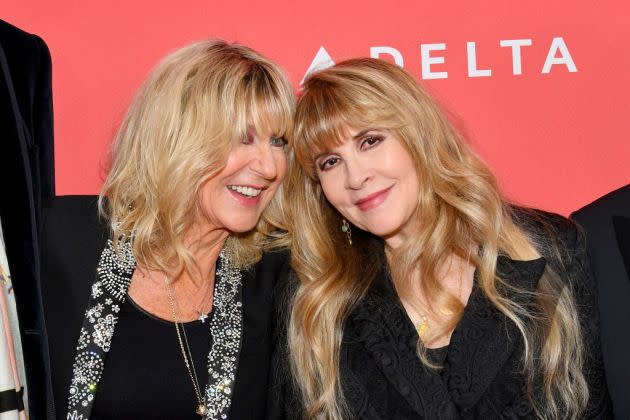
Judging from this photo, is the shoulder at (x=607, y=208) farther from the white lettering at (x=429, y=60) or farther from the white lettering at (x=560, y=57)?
the white lettering at (x=429, y=60)

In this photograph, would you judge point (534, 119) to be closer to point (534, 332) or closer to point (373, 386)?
point (534, 332)

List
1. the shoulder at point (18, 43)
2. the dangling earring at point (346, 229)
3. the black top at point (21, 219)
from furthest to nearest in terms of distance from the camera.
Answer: the dangling earring at point (346, 229) < the shoulder at point (18, 43) < the black top at point (21, 219)

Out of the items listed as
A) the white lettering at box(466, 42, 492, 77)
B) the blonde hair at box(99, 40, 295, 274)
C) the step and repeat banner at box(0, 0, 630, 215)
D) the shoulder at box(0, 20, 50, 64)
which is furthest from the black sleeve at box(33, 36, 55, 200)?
the white lettering at box(466, 42, 492, 77)

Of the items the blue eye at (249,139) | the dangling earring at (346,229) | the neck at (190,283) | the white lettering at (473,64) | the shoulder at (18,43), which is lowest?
the neck at (190,283)

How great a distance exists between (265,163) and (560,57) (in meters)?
0.91

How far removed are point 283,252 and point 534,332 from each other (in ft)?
2.42

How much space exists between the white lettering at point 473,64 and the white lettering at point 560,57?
164 mm

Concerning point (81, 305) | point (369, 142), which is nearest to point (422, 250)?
point (369, 142)

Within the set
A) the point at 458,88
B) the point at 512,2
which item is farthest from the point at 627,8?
the point at 458,88

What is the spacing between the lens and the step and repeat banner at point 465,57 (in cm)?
246

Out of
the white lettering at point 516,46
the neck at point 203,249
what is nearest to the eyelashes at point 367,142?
the neck at point 203,249

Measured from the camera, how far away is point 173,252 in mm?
2229

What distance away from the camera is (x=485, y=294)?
2.17 m

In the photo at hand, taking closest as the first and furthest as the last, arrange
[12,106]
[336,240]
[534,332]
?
[12,106] < [534,332] < [336,240]
